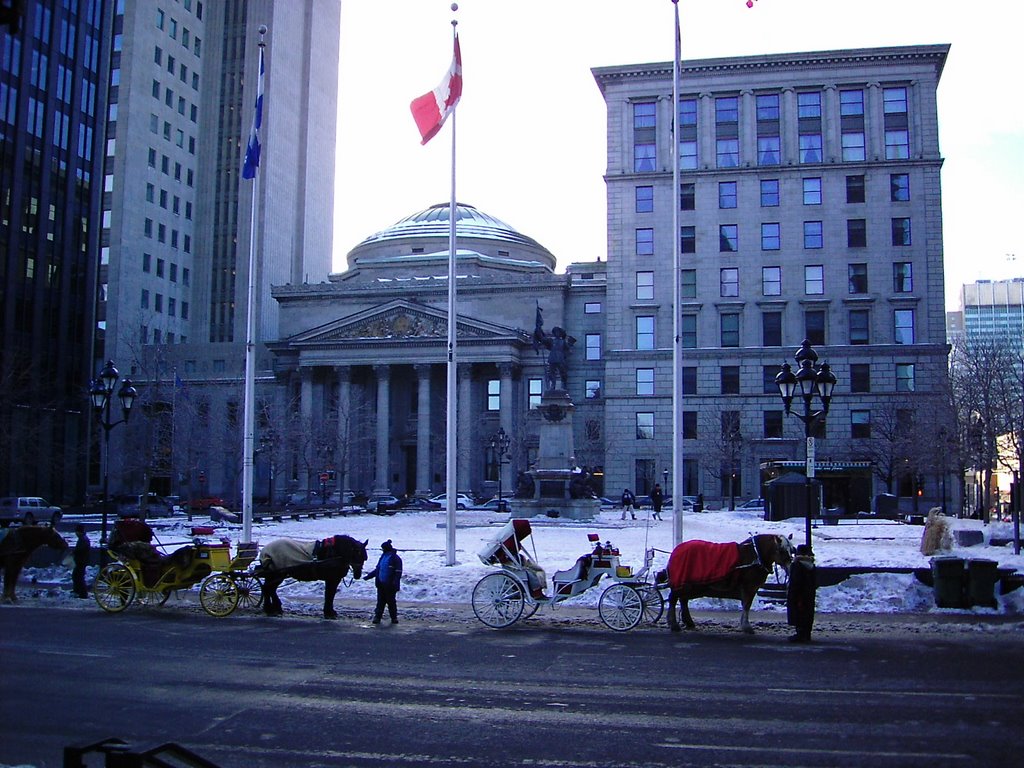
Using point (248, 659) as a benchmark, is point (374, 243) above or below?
above

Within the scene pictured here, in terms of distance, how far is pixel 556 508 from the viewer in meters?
47.2

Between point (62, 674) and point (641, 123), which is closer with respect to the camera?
point (62, 674)

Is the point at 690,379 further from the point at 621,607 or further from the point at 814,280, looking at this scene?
the point at 621,607

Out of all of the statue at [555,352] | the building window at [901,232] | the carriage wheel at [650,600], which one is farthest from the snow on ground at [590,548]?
the building window at [901,232]

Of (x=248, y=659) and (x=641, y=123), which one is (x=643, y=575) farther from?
(x=641, y=123)

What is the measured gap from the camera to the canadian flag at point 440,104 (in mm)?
25328

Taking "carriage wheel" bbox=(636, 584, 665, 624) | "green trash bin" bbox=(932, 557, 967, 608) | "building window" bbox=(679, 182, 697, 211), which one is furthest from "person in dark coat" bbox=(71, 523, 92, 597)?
"building window" bbox=(679, 182, 697, 211)

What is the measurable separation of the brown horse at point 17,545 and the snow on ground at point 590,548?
47.9 inches

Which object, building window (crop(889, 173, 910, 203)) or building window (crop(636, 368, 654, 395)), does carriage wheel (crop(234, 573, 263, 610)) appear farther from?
building window (crop(889, 173, 910, 203))

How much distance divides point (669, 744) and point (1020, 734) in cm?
354

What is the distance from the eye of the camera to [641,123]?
79.9 metres

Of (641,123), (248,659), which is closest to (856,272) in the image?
(641,123)

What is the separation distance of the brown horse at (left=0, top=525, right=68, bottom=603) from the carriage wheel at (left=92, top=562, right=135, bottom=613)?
2.15 meters

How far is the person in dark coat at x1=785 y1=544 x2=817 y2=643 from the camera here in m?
15.9
